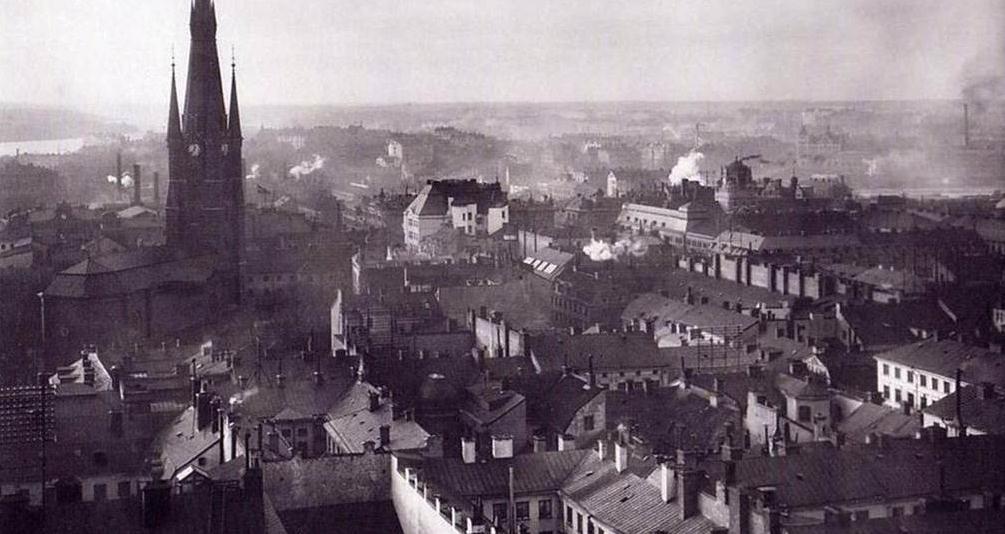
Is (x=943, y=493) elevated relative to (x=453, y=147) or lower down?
lower down

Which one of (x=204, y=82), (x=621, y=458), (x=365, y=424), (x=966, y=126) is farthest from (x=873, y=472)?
(x=204, y=82)

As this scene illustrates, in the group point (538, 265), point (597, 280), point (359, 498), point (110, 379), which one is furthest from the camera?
point (538, 265)

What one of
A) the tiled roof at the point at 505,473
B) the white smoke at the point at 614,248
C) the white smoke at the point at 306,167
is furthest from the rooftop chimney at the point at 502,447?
the white smoke at the point at 306,167

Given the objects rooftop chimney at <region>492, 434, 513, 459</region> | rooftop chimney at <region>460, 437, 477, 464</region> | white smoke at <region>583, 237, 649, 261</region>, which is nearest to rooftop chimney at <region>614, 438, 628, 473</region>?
rooftop chimney at <region>460, 437, 477, 464</region>

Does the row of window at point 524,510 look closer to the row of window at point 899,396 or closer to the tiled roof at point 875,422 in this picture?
the tiled roof at point 875,422

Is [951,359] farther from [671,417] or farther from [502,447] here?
[502,447]

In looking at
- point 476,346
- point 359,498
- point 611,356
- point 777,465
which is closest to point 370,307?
point 476,346

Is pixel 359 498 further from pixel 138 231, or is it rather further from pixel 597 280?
pixel 138 231
